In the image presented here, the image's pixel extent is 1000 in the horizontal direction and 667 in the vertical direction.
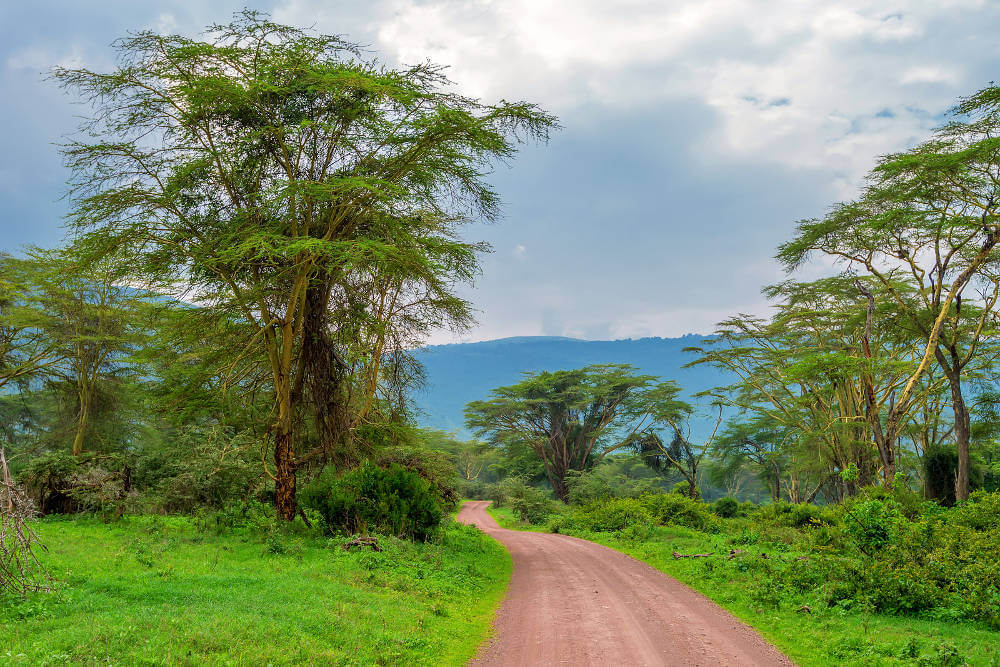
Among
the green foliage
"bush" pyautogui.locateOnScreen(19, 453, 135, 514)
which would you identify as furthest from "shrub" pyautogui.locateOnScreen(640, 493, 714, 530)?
"bush" pyautogui.locateOnScreen(19, 453, 135, 514)

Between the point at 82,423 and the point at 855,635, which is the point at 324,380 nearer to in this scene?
the point at 855,635

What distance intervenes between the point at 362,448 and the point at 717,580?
9257 mm

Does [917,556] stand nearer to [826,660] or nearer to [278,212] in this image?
[826,660]

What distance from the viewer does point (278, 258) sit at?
13383 millimetres

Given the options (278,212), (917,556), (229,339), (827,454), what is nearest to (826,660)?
(917,556)

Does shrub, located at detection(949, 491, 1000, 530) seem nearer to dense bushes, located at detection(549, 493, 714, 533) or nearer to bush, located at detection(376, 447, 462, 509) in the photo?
dense bushes, located at detection(549, 493, 714, 533)

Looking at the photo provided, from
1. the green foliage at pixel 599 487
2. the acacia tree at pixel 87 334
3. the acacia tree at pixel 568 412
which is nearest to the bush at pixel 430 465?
the acacia tree at pixel 87 334

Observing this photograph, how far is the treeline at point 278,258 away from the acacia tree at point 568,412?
2111 centimetres

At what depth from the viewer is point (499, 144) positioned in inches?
500

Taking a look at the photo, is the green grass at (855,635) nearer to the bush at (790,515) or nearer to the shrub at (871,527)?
the shrub at (871,527)

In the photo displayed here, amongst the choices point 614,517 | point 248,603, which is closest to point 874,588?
point 248,603

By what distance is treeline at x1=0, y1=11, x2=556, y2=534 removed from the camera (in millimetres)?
11938

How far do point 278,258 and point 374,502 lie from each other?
244 inches

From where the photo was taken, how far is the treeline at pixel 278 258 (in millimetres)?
11938
